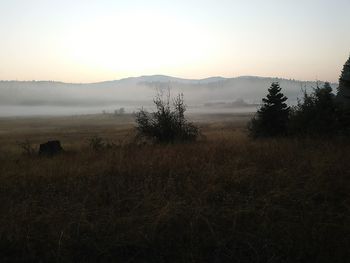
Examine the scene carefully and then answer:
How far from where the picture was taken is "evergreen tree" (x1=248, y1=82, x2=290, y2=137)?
80.7ft

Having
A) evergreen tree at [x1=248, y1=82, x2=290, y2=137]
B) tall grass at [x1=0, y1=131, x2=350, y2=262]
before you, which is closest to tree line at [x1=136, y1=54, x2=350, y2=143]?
evergreen tree at [x1=248, y1=82, x2=290, y2=137]

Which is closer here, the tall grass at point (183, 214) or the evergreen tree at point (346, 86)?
the tall grass at point (183, 214)

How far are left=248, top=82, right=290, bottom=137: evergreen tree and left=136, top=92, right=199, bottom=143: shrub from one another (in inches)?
231

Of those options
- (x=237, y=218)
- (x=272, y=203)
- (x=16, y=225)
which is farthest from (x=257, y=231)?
(x=16, y=225)

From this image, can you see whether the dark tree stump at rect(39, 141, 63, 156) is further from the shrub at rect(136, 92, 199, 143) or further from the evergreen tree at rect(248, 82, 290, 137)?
the evergreen tree at rect(248, 82, 290, 137)

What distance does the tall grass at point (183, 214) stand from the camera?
459 cm

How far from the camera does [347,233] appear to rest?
15.8ft

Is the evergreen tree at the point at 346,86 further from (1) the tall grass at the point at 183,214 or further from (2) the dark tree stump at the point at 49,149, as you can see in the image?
(2) the dark tree stump at the point at 49,149

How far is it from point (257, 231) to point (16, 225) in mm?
3622

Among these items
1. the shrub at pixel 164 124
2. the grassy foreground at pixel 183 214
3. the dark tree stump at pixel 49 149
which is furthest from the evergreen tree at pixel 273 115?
the grassy foreground at pixel 183 214

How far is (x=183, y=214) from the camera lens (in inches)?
218

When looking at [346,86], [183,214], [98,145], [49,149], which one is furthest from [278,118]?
[183,214]

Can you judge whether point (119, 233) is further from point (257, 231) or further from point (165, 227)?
point (257, 231)

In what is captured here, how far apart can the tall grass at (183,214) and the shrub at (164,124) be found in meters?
12.5
